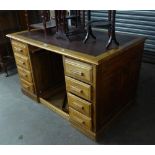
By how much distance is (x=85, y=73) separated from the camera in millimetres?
1461

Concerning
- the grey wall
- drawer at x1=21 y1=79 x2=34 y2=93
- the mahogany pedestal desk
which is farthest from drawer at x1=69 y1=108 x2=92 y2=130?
the grey wall

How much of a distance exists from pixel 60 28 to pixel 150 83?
133 centimetres

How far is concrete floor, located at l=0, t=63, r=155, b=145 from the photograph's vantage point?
174cm

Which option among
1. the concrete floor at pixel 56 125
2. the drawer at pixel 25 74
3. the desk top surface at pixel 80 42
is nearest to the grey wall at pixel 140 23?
the concrete floor at pixel 56 125

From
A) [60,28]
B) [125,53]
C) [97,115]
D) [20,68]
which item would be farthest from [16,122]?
[125,53]

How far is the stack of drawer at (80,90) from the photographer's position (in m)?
1.47

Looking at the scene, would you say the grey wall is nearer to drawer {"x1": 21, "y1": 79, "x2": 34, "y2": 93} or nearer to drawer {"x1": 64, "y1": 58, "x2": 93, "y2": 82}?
drawer {"x1": 21, "y1": 79, "x2": 34, "y2": 93}

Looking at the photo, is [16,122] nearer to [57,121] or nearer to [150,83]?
[57,121]

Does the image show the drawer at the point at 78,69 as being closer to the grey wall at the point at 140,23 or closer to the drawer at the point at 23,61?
the drawer at the point at 23,61

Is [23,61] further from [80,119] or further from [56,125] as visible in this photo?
[80,119]

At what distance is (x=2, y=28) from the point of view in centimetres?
302

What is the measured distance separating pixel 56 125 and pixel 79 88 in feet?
1.80

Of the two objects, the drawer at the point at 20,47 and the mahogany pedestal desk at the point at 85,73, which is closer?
the mahogany pedestal desk at the point at 85,73

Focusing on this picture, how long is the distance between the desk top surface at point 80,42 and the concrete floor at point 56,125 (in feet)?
2.36
